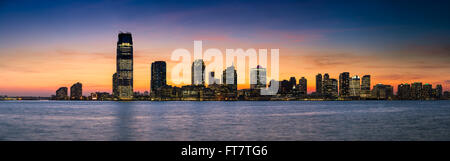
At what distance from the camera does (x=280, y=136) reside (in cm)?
3684

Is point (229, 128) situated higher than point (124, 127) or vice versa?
point (229, 128)

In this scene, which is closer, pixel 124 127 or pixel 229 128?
pixel 229 128

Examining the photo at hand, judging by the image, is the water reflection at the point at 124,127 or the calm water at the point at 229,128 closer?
the calm water at the point at 229,128

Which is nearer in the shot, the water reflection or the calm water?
the calm water

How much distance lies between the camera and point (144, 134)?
39.2 meters
